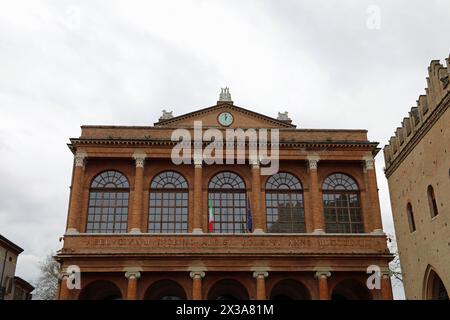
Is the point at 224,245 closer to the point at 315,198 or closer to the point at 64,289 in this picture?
the point at 315,198

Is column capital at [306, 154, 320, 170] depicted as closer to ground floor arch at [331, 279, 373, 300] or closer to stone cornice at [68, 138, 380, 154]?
stone cornice at [68, 138, 380, 154]

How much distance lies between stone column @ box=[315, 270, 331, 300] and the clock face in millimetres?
10261

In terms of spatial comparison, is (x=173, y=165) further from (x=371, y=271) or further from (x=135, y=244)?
(x=371, y=271)

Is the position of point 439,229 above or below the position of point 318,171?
below

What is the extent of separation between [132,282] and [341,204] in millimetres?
12036

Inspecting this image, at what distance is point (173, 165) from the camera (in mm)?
26406

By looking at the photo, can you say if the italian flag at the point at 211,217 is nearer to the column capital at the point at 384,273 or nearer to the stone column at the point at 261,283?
the stone column at the point at 261,283

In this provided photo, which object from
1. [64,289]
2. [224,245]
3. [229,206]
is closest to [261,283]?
[224,245]

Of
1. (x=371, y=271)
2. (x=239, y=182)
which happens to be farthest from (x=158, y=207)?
(x=371, y=271)

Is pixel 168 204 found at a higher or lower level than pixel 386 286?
higher

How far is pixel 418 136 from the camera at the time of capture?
21.5 meters

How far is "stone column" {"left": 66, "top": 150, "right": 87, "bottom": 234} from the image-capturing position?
2441 cm

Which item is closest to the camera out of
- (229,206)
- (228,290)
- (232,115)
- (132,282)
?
(132,282)
